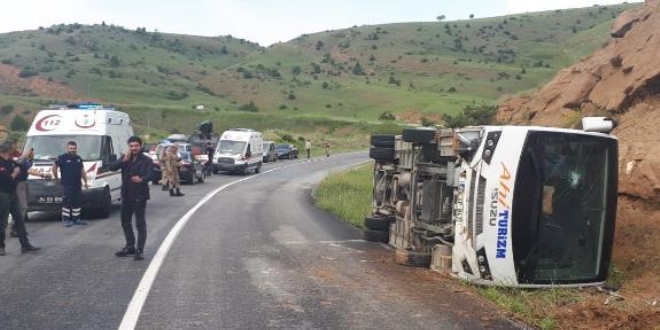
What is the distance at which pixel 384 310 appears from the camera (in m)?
7.27

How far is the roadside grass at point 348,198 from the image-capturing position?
16641 millimetres

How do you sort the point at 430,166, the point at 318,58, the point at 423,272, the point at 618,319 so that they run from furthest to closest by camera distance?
the point at 318,58 → the point at 430,166 → the point at 423,272 → the point at 618,319

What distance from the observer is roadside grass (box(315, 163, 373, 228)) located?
16641 mm

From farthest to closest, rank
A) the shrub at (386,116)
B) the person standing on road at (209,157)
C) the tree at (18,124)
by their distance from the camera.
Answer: the shrub at (386,116) → the tree at (18,124) → the person standing on road at (209,157)

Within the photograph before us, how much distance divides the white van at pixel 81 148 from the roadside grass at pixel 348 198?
5.62 meters

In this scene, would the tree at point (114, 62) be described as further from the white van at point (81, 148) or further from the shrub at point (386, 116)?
the white van at point (81, 148)

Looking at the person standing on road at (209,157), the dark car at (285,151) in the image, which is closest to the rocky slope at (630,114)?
the person standing on road at (209,157)

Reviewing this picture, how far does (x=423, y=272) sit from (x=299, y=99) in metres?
89.0

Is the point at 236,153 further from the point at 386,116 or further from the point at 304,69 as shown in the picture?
the point at 304,69

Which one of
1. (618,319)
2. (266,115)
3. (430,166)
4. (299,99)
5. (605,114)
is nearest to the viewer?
(618,319)

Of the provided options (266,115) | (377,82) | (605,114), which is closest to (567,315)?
(605,114)

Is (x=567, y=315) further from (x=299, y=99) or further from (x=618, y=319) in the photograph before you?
(x=299, y=99)

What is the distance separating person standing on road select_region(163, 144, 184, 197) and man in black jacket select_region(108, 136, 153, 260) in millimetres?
11920

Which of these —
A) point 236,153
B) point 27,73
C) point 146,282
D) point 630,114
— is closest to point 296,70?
point 27,73
